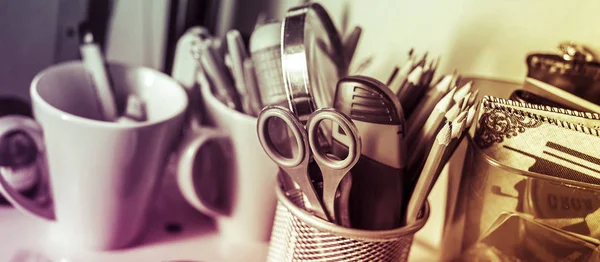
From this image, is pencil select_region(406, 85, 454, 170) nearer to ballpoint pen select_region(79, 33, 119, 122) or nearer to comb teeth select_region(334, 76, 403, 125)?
comb teeth select_region(334, 76, 403, 125)

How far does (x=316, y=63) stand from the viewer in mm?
437

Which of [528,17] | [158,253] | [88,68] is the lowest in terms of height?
[158,253]

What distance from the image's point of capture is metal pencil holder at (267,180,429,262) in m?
0.36

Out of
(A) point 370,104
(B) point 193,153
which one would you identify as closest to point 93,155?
(B) point 193,153

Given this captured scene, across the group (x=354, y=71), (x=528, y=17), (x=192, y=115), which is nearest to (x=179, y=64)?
(x=192, y=115)

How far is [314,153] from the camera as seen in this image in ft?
1.11

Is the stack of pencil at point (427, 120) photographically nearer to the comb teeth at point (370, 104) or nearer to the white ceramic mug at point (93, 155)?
the comb teeth at point (370, 104)

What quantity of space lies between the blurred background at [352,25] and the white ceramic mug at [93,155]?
2.1 inches

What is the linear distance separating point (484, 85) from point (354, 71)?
101 mm

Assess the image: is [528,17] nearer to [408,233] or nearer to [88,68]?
[408,233]

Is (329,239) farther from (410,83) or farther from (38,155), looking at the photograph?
(38,155)

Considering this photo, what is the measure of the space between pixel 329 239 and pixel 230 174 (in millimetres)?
128

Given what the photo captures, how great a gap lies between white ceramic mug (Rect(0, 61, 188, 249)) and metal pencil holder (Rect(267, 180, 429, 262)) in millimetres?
105

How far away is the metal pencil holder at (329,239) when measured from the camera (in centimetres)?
36
